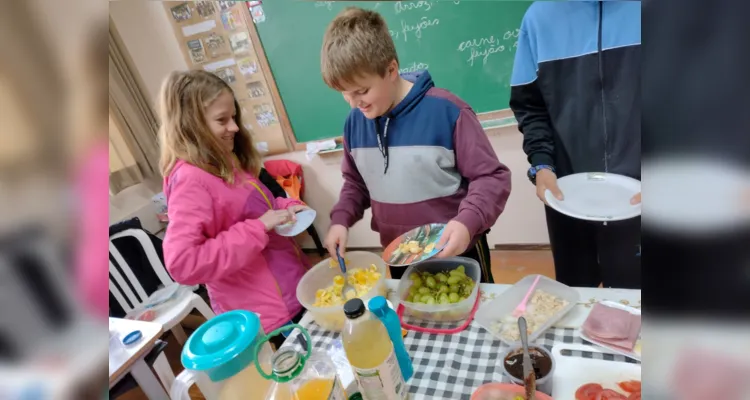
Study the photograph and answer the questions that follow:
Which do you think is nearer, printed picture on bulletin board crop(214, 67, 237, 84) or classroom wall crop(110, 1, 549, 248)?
classroom wall crop(110, 1, 549, 248)

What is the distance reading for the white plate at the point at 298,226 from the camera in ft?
2.83

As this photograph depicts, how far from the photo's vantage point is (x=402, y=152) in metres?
0.83

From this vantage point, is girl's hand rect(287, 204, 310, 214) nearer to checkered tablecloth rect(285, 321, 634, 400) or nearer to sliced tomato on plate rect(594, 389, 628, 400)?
checkered tablecloth rect(285, 321, 634, 400)

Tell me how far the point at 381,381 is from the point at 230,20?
2.12 ft

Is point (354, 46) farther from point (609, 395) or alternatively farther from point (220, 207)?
point (609, 395)

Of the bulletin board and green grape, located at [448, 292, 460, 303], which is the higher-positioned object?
the bulletin board

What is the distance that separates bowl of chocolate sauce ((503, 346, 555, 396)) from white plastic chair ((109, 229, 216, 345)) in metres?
1.11

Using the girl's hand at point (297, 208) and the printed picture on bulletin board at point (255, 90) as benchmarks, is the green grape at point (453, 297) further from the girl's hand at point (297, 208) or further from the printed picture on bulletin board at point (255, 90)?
the printed picture on bulletin board at point (255, 90)

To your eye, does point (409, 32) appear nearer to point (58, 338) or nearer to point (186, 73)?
point (186, 73)

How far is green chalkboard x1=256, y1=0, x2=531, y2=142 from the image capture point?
821 mm

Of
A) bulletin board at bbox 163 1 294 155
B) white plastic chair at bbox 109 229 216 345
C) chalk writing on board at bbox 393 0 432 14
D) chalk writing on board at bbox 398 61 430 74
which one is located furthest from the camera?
white plastic chair at bbox 109 229 216 345

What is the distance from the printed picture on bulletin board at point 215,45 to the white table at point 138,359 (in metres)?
0.64

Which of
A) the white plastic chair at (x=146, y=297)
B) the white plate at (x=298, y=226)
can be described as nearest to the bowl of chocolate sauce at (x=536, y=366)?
the white plate at (x=298, y=226)

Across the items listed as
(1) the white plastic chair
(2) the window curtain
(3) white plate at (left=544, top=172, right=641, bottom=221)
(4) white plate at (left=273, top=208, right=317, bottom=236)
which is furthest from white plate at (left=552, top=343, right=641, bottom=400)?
(1) the white plastic chair
